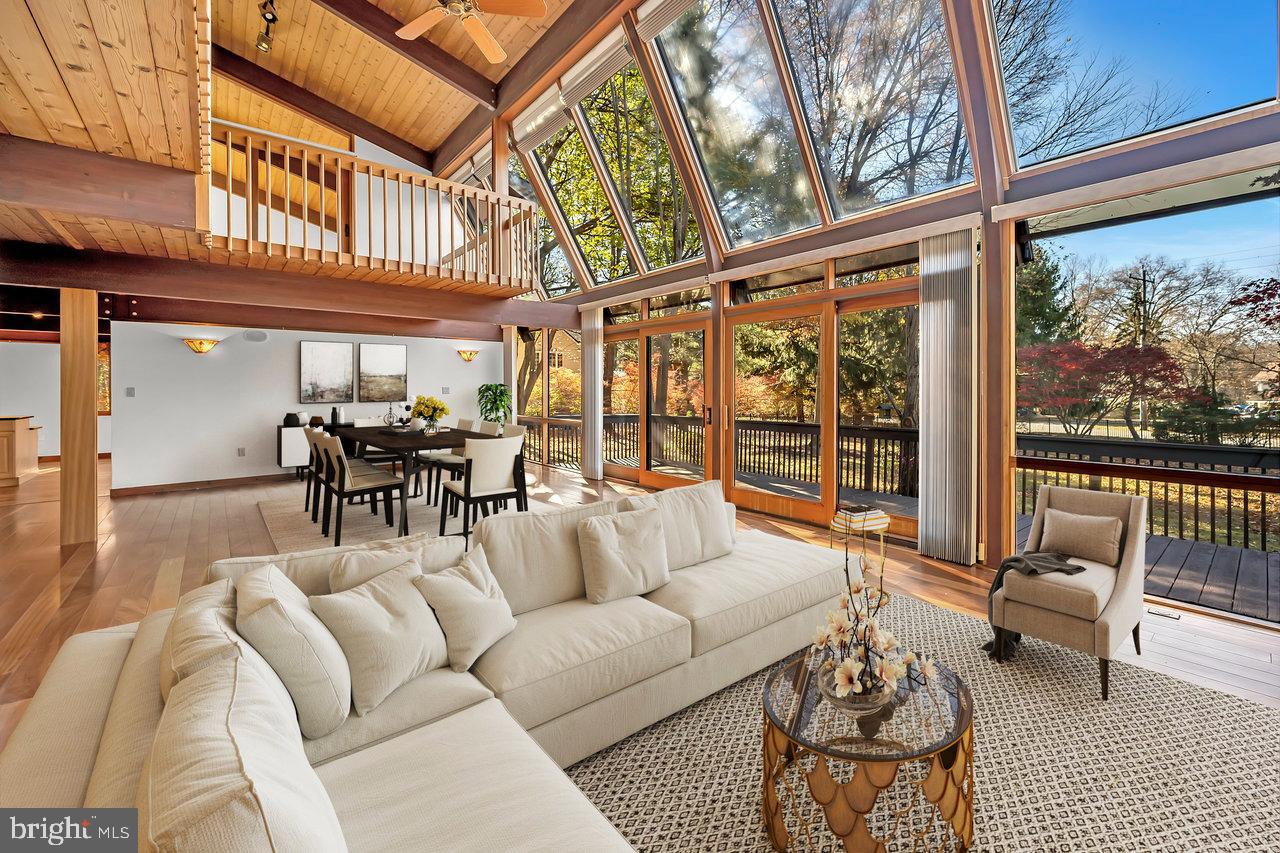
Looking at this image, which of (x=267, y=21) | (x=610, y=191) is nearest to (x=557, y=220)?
(x=610, y=191)

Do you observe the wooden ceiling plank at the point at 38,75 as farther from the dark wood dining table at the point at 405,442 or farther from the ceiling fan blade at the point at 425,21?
the dark wood dining table at the point at 405,442

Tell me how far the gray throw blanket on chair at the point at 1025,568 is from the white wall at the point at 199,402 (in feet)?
28.0

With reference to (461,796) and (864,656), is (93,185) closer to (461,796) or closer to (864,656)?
(461,796)

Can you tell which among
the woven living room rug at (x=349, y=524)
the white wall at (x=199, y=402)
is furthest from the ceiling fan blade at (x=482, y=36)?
the white wall at (x=199, y=402)

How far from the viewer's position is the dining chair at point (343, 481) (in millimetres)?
4844

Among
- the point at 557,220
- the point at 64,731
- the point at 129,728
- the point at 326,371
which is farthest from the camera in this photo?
the point at 326,371

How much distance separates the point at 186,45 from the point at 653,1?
12.5ft

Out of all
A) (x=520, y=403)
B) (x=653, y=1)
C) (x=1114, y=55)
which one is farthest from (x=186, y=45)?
(x=520, y=403)

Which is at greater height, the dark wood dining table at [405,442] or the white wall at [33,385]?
the white wall at [33,385]

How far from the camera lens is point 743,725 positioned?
227cm

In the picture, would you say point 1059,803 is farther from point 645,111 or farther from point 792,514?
point 645,111

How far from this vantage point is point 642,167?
247 inches

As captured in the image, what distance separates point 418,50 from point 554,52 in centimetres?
156

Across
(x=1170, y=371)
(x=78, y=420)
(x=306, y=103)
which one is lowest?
(x=78, y=420)
